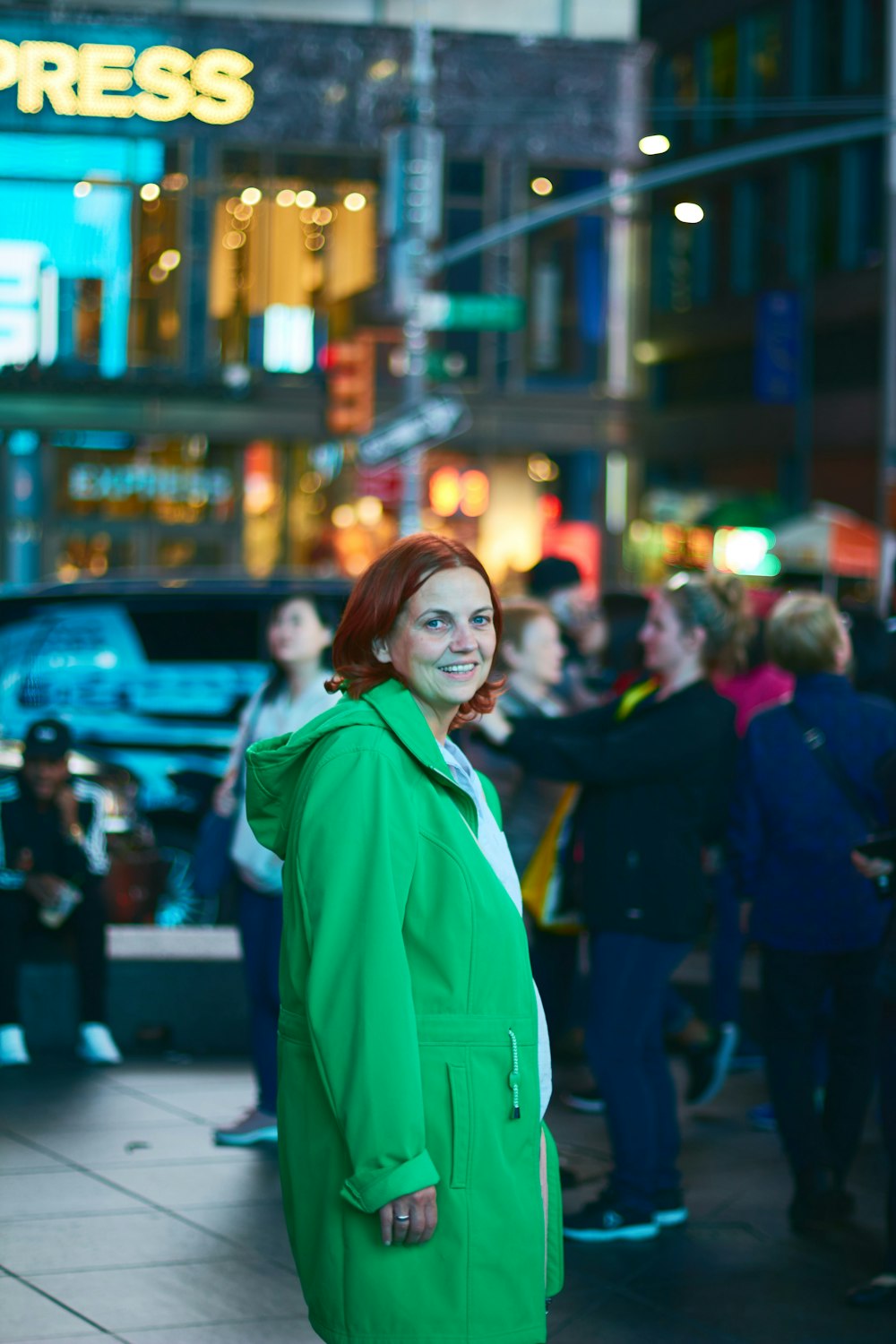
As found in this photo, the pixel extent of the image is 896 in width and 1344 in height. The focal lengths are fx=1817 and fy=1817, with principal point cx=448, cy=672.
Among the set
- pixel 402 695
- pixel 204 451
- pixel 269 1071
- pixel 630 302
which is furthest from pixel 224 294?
pixel 402 695

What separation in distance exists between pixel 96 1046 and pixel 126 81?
71.1ft

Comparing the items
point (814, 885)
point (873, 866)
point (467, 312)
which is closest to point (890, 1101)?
point (873, 866)

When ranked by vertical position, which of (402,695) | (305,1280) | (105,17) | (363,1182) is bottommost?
(305,1280)

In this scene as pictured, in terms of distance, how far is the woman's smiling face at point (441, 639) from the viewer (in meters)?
3.07

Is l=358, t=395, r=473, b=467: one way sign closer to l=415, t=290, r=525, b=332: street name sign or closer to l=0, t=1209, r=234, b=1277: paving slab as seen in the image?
l=415, t=290, r=525, b=332: street name sign

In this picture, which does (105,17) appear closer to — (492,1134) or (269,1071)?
(269,1071)

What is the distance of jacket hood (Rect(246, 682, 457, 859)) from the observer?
2.92 meters

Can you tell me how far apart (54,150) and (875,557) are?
14.7 m

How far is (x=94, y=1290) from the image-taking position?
4742 millimetres

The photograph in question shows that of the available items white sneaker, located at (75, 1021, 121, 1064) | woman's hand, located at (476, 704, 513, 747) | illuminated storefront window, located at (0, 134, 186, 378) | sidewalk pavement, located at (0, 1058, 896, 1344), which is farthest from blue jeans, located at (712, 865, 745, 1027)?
illuminated storefront window, located at (0, 134, 186, 378)

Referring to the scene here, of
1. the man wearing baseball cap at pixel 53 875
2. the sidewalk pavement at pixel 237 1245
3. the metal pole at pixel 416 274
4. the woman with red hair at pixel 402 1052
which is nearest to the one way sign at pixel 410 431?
the metal pole at pixel 416 274

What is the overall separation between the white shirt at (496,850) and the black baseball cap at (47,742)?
15.9 feet

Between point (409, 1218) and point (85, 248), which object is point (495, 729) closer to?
point (409, 1218)

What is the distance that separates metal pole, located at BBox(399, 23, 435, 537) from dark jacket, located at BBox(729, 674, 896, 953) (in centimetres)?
1093
